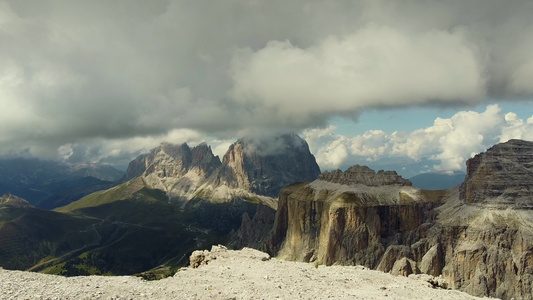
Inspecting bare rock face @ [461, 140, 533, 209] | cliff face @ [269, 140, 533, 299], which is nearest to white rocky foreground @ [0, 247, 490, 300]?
cliff face @ [269, 140, 533, 299]

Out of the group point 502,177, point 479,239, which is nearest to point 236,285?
point 479,239

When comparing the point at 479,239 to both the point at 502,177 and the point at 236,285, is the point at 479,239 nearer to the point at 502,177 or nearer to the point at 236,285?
the point at 502,177

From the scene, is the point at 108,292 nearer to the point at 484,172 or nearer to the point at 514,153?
the point at 484,172

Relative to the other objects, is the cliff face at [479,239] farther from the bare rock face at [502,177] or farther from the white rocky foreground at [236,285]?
the white rocky foreground at [236,285]

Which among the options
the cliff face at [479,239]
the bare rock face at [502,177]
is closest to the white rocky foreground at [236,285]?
the cliff face at [479,239]

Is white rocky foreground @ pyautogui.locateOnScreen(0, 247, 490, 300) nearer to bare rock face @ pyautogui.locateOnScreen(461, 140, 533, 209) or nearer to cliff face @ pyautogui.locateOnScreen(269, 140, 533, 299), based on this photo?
cliff face @ pyautogui.locateOnScreen(269, 140, 533, 299)
